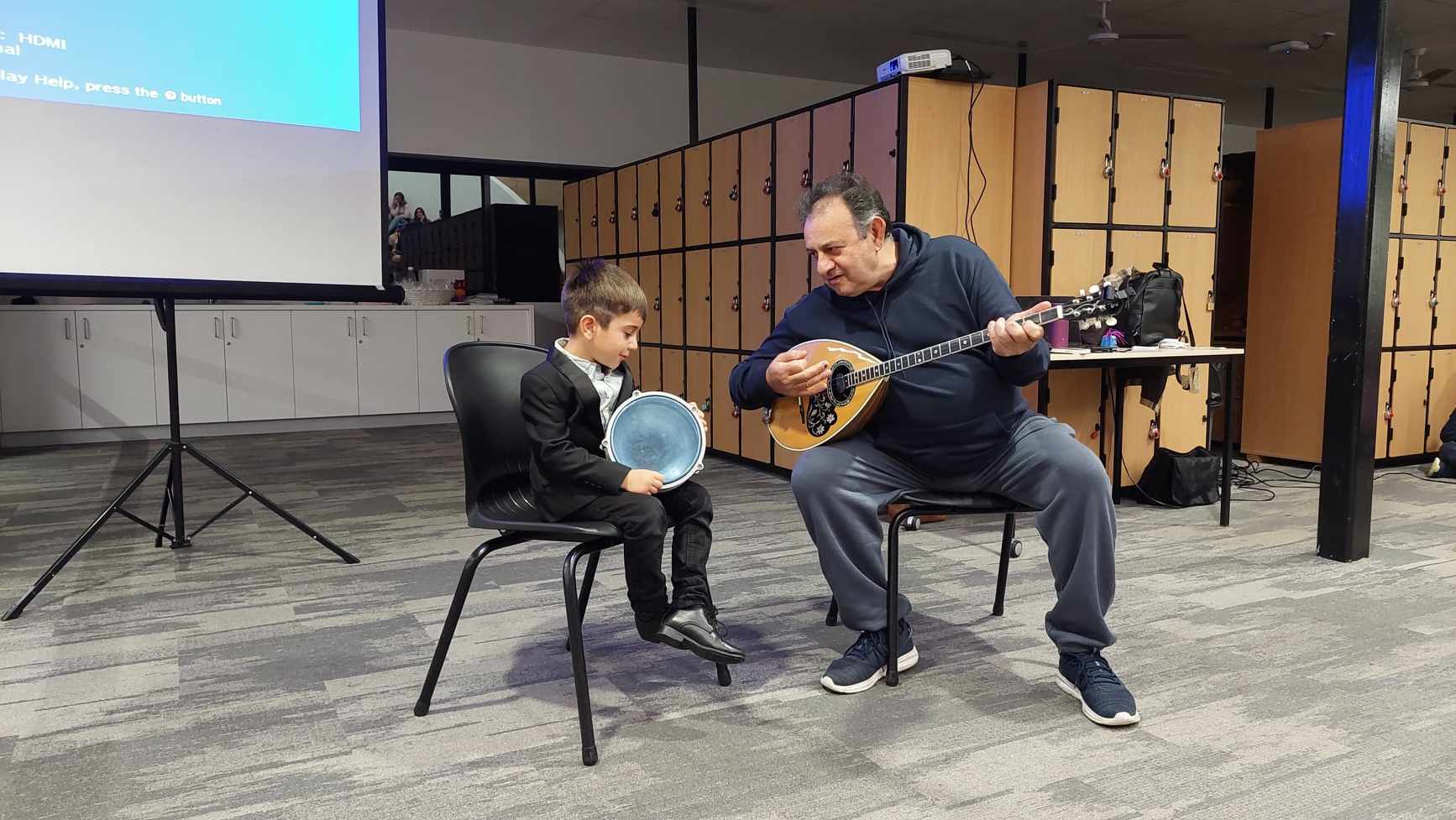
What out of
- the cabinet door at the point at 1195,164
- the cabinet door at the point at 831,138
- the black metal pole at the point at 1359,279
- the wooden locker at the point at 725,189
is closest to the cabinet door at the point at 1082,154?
the cabinet door at the point at 1195,164

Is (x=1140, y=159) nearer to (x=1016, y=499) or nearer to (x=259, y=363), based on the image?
(x=1016, y=499)

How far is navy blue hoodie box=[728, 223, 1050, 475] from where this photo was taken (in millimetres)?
2102

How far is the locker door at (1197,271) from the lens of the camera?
14.4 ft

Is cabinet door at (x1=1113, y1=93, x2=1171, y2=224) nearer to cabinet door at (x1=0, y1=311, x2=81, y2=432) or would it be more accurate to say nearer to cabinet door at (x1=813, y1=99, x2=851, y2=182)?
cabinet door at (x1=813, y1=99, x2=851, y2=182)

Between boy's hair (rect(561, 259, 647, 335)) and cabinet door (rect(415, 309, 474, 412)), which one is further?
cabinet door (rect(415, 309, 474, 412))

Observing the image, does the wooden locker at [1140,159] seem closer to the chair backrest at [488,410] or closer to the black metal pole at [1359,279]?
the black metal pole at [1359,279]

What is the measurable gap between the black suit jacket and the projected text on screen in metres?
1.41

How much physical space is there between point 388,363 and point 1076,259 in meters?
4.60

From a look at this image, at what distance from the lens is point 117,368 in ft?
19.9

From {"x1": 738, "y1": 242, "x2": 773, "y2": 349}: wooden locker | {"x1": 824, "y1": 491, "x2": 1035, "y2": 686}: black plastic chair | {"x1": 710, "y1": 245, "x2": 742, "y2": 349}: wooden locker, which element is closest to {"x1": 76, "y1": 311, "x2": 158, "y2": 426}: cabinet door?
{"x1": 710, "y1": 245, "x2": 742, "y2": 349}: wooden locker

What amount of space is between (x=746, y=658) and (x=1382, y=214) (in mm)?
2385

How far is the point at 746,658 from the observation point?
Answer: 229cm

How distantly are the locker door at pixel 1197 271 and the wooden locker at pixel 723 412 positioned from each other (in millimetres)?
2154

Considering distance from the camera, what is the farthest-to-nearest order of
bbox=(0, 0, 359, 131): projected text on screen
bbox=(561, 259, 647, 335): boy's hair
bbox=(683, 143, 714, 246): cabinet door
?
bbox=(683, 143, 714, 246): cabinet door < bbox=(0, 0, 359, 131): projected text on screen < bbox=(561, 259, 647, 335): boy's hair
